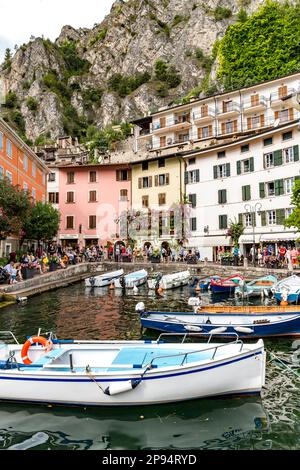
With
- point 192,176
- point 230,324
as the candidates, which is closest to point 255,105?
point 192,176

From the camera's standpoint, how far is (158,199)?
5028 centimetres

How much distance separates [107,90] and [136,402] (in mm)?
114347

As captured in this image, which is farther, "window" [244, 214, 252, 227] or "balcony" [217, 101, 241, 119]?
"balcony" [217, 101, 241, 119]

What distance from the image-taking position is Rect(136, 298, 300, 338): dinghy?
545 inches

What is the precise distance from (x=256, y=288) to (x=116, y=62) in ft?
375

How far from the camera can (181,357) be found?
9.32 metres

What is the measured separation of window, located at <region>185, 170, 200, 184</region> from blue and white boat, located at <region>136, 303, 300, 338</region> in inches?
1261

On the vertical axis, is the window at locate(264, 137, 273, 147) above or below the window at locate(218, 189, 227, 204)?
above

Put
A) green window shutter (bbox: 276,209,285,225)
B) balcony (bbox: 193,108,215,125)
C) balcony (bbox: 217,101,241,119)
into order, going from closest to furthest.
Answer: green window shutter (bbox: 276,209,285,225) → balcony (bbox: 217,101,241,119) → balcony (bbox: 193,108,215,125)

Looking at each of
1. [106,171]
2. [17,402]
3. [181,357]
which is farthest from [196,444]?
[106,171]

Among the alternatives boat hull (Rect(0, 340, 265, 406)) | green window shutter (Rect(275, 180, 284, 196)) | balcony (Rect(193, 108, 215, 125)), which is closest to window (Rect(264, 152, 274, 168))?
green window shutter (Rect(275, 180, 284, 196))

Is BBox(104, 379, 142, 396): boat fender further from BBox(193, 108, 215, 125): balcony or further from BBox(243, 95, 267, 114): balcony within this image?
BBox(193, 108, 215, 125): balcony

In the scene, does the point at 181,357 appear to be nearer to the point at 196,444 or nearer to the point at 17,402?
the point at 196,444

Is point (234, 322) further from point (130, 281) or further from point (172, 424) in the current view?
point (130, 281)
